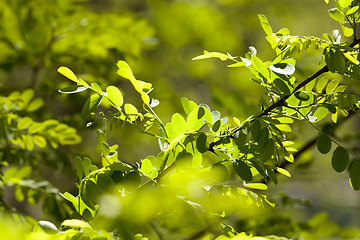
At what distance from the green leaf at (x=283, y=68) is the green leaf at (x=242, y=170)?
0.37 feet

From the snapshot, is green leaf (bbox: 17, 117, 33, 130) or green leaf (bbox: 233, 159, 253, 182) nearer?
green leaf (bbox: 233, 159, 253, 182)

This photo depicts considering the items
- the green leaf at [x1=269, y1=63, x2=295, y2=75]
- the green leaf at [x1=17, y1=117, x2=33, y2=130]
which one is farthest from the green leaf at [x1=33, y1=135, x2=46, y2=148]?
the green leaf at [x1=269, y1=63, x2=295, y2=75]

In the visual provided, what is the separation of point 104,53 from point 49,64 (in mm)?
174

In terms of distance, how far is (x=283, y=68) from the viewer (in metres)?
0.35

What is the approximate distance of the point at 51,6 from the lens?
96 centimetres

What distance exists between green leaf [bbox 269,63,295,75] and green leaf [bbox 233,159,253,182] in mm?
A: 111

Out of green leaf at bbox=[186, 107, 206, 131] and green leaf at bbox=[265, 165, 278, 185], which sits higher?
green leaf at bbox=[186, 107, 206, 131]

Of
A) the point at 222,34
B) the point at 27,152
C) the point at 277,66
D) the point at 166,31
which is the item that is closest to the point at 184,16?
the point at 166,31

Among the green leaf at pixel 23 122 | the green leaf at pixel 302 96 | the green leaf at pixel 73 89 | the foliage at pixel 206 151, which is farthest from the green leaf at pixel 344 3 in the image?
the green leaf at pixel 23 122

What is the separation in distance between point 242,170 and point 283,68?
0.13 meters

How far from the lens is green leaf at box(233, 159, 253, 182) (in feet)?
1.14

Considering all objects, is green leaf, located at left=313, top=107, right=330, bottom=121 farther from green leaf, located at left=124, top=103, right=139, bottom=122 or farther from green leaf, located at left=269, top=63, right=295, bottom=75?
green leaf, located at left=124, top=103, right=139, bottom=122

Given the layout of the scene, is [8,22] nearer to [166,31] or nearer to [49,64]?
[49,64]

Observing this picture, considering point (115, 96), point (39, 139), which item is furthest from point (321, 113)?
point (39, 139)
